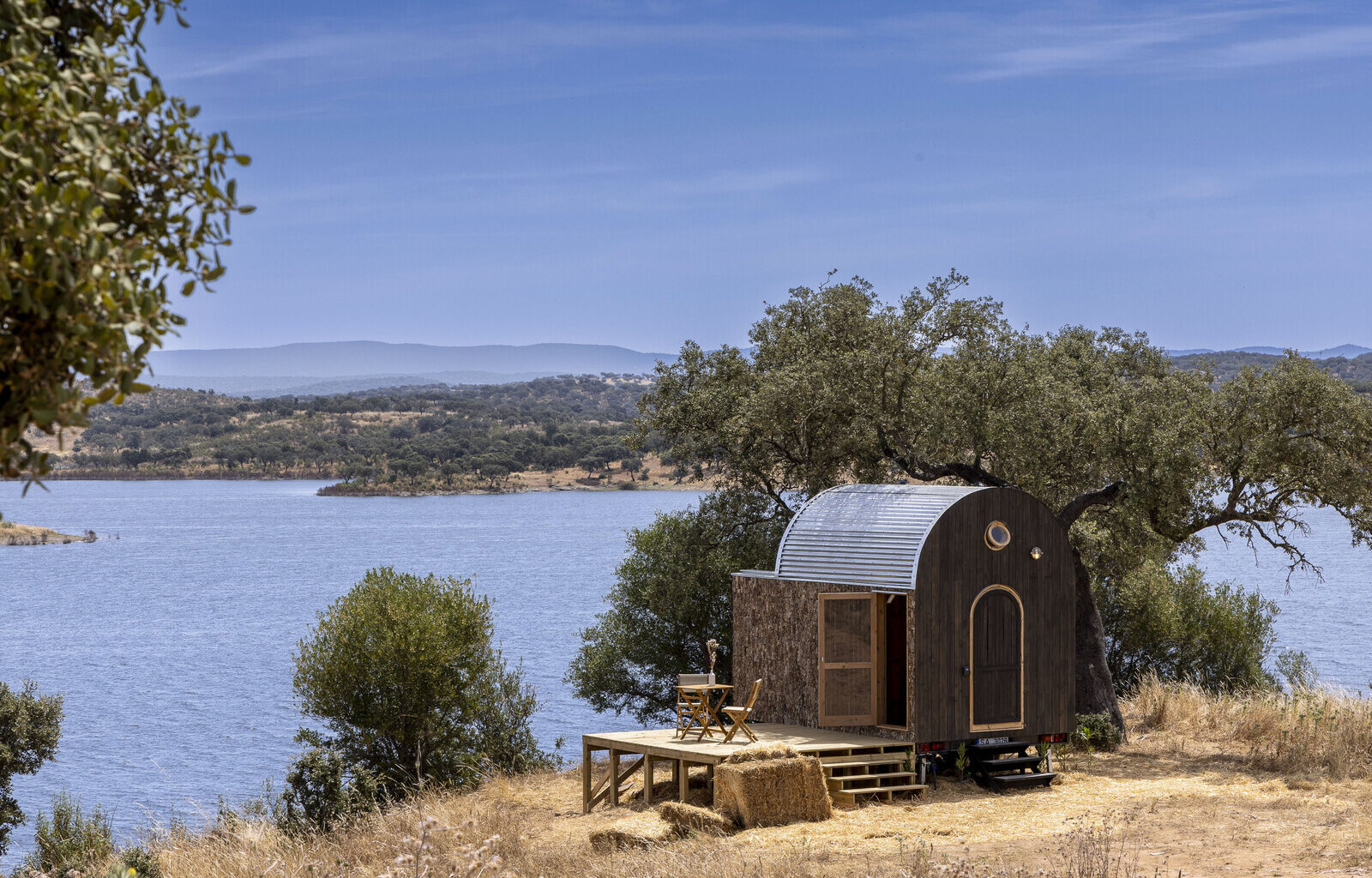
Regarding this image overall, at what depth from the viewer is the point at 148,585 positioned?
84.1 metres

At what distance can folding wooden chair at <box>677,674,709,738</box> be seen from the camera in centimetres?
1638

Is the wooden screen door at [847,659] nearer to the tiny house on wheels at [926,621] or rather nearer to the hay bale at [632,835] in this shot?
the tiny house on wheels at [926,621]

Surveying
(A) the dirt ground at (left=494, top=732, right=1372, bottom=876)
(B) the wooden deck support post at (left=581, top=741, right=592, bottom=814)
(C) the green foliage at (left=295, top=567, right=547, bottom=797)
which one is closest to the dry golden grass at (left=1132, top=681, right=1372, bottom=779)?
(A) the dirt ground at (left=494, top=732, right=1372, bottom=876)

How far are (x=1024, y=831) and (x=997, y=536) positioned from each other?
4.30 meters

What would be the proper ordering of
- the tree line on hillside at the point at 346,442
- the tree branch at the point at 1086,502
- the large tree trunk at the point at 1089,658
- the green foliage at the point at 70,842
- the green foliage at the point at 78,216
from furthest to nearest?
the tree line on hillside at the point at 346,442 → the large tree trunk at the point at 1089,658 → the green foliage at the point at 70,842 → the tree branch at the point at 1086,502 → the green foliage at the point at 78,216

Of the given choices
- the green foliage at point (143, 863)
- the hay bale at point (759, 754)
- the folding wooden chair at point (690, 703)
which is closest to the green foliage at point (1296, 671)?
the folding wooden chair at point (690, 703)

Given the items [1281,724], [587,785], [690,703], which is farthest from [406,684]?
[1281,724]

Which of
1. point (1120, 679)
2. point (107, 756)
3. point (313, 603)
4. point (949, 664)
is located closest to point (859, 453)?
point (949, 664)

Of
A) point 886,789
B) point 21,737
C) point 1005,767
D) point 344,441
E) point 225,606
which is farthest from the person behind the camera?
point 344,441

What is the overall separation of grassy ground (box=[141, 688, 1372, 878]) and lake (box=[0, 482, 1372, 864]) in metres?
4.60

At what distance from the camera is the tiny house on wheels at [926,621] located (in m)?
16.0

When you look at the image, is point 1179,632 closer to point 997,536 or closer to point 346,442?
point 997,536

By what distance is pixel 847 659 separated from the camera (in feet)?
54.5

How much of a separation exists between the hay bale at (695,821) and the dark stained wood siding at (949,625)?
121 inches
